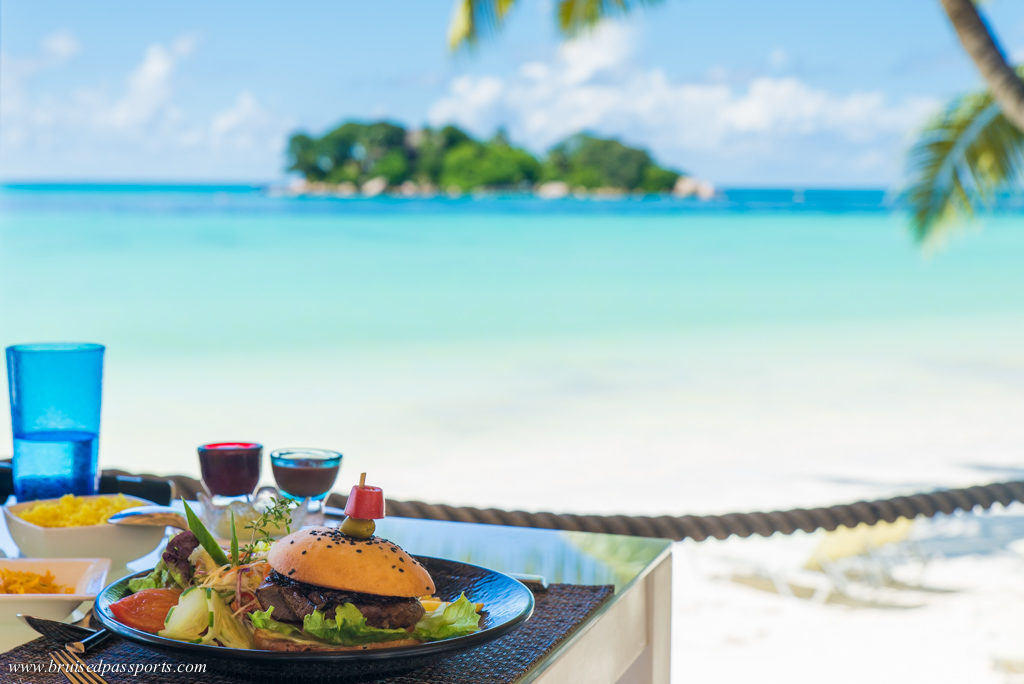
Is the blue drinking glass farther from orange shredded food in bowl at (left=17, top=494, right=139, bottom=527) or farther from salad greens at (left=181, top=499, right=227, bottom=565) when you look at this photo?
salad greens at (left=181, top=499, right=227, bottom=565)

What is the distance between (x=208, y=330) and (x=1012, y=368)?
10201 mm

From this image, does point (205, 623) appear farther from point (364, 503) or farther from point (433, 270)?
point (433, 270)

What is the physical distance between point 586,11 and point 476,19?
2.42ft

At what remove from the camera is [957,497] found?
236cm

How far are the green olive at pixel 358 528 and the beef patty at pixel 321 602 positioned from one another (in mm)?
52

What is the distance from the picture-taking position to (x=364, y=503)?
0.89 meters

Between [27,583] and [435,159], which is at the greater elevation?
[435,159]

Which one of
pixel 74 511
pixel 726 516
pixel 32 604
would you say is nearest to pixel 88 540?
pixel 74 511

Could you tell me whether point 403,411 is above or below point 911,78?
below

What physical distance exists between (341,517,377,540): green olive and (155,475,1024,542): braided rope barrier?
0.81 meters

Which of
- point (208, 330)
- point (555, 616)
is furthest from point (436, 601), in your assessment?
point (208, 330)

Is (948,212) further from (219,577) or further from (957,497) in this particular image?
(219,577)

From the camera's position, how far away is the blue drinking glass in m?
1.37

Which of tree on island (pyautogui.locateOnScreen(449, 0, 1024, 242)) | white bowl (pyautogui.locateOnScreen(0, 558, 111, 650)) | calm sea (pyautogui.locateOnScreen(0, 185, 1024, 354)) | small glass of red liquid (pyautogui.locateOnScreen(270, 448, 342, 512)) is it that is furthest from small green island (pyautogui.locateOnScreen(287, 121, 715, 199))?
white bowl (pyautogui.locateOnScreen(0, 558, 111, 650))
